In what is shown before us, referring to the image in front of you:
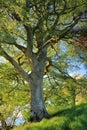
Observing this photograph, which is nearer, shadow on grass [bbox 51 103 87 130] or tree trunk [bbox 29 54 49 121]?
shadow on grass [bbox 51 103 87 130]

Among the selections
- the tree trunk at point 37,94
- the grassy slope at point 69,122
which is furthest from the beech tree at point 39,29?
the grassy slope at point 69,122

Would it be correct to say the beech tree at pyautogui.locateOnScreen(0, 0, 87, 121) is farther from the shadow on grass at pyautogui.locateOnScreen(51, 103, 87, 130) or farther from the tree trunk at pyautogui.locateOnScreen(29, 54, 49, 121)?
the shadow on grass at pyautogui.locateOnScreen(51, 103, 87, 130)

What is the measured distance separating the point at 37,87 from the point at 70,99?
15624 mm

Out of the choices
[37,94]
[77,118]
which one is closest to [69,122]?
[77,118]

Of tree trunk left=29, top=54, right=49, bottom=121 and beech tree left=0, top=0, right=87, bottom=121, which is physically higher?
beech tree left=0, top=0, right=87, bottom=121

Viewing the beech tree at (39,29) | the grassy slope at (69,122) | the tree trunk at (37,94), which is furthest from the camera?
the tree trunk at (37,94)

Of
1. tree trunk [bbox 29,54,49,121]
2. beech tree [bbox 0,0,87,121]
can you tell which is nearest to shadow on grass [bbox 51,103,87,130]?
tree trunk [bbox 29,54,49,121]

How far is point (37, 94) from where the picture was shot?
18.8 meters

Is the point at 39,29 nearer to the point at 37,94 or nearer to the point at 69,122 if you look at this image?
the point at 37,94

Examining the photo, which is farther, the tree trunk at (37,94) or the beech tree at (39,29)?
the tree trunk at (37,94)

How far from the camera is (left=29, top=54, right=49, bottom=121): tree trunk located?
18375 mm

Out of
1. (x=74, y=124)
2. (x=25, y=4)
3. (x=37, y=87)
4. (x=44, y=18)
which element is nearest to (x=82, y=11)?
(x=44, y=18)

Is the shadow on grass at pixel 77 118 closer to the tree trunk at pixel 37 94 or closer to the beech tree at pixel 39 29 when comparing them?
the tree trunk at pixel 37 94

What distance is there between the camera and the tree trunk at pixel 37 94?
18.4m
